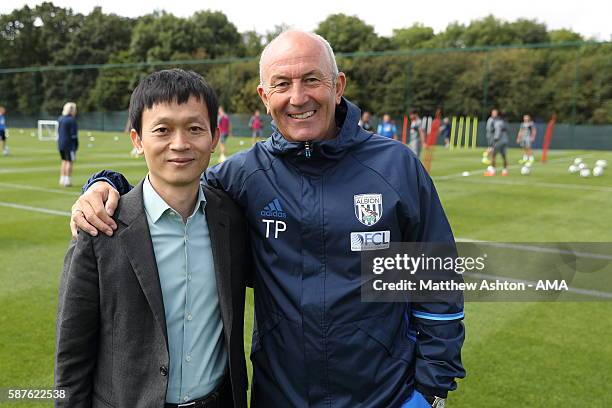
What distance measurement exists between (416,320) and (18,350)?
12.1ft

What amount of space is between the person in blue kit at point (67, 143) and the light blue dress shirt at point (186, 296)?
12.7 m

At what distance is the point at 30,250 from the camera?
7891 millimetres

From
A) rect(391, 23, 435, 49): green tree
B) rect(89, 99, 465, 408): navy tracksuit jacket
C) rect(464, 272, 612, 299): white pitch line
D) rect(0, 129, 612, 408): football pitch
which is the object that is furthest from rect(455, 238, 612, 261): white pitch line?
rect(391, 23, 435, 49): green tree

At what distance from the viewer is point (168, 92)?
211 centimetres

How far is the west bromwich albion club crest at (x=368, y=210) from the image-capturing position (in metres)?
2.24

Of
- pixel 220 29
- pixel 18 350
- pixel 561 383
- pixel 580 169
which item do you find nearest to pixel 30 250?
pixel 18 350

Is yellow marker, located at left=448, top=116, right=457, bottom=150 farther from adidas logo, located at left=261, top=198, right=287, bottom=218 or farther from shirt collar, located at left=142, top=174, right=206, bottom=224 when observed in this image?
shirt collar, located at left=142, top=174, right=206, bottom=224

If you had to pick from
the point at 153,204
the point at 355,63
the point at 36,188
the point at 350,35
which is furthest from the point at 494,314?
the point at 350,35

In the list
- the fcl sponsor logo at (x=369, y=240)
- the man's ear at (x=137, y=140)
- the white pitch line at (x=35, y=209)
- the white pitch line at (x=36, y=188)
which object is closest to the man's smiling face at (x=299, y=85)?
the fcl sponsor logo at (x=369, y=240)

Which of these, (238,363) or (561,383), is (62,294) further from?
(561,383)

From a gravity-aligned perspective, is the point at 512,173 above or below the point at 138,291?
below

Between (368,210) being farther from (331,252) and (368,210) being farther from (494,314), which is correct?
(494,314)

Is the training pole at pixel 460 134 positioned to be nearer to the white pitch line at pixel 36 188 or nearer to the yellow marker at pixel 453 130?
the yellow marker at pixel 453 130

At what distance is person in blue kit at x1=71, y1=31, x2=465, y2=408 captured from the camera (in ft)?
7.30
